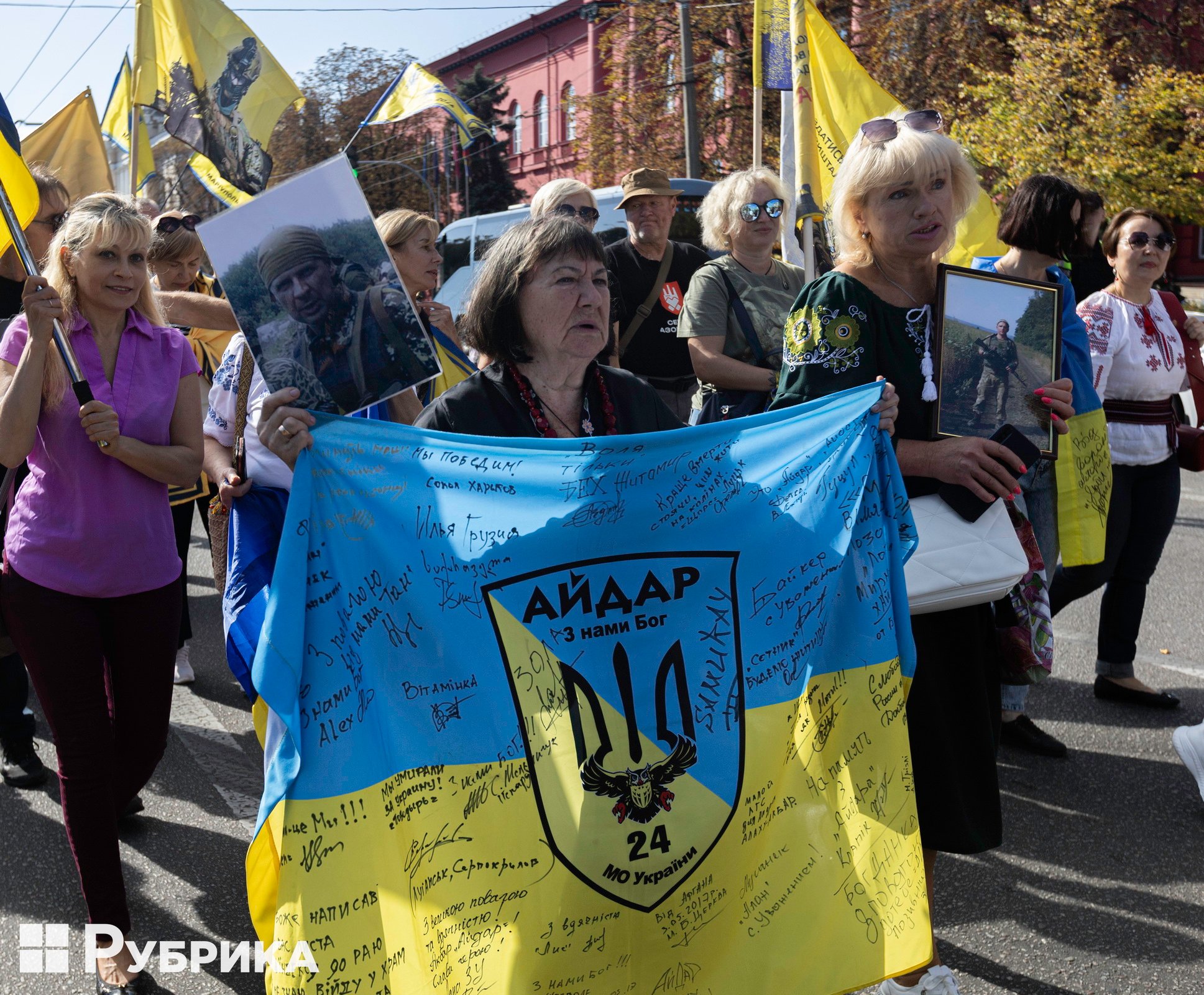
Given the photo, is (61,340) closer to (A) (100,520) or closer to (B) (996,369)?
(A) (100,520)

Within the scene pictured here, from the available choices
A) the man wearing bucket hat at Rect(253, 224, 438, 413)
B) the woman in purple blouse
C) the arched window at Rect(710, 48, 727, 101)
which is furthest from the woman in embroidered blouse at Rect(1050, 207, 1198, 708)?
the arched window at Rect(710, 48, 727, 101)

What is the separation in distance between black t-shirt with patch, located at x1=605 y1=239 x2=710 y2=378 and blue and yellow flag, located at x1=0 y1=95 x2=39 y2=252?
112 inches

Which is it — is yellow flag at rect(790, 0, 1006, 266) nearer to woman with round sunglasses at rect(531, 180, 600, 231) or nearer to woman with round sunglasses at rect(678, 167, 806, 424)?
woman with round sunglasses at rect(678, 167, 806, 424)

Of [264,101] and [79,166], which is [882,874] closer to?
[79,166]

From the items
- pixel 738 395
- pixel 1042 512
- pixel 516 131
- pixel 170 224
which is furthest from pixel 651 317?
pixel 516 131

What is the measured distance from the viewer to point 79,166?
7.00 m

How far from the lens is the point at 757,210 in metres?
4.91

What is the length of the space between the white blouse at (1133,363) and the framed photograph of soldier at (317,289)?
3.24 metres

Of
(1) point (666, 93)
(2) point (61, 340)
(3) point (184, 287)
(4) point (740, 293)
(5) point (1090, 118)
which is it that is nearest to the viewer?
(2) point (61, 340)

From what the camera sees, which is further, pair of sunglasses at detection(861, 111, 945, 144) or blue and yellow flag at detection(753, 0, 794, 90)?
blue and yellow flag at detection(753, 0, 794, 90)

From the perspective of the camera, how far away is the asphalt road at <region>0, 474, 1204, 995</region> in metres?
3.05

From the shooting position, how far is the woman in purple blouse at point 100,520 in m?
3.07

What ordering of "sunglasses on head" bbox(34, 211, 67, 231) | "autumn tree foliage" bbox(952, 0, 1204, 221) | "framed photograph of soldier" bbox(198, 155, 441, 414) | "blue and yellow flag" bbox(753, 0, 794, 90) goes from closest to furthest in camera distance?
"framed photograph of soldier" bbox(198, 155, 441, 414), "sunglasses on head" bbox(34, 211, 67, 231), "blue and yellow flag" bbox(753, 0, 794, 90), "autumn tree foliage" bbox(952, 0, 1204, 221)

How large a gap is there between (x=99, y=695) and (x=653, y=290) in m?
3.57
